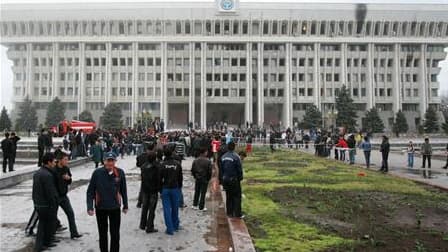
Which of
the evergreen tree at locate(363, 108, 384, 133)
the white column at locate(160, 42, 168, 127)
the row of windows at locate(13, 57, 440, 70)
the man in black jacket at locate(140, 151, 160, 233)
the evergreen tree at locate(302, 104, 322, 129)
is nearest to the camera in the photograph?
the man in black jacket at locate(140, 151, 160, 233)

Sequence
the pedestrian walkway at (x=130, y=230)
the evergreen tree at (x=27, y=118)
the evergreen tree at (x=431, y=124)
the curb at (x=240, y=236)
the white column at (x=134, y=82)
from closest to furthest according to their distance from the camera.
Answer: the curb at (x=240, y=236) → the pedestrian walkway at (x=130, y=230) → the evergreen tree at (x=431, y=124) → the evergreen tree at (x=27, y=118) → the white column at (x=134, y=82)

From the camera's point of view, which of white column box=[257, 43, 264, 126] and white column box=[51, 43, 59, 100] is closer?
white column box=[257, 43, 264, 126]

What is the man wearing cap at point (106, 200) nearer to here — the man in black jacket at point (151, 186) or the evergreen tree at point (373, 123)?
the man in black jacket at point (151, 186)

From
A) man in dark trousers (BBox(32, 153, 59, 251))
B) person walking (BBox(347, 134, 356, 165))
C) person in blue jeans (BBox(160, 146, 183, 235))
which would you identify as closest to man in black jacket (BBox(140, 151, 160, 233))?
person in blue jeans (BBox(160, 146, 183, 235))

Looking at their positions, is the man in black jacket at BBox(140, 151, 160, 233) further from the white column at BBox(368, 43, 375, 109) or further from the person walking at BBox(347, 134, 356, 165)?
the white column at BBox(368, 43, 375, 109)

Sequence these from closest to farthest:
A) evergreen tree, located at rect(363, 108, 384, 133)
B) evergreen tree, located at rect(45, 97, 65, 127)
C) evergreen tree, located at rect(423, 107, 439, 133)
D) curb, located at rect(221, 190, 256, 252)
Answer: curb, located at rect(221, 190, 256, 252) < evergreen tree, located at rect(363, 108, 384, 133) < evergreen tree, located at rect(423, 107, 439, 133) < evergreen tree, located at rect(45, 97, 65, 127)

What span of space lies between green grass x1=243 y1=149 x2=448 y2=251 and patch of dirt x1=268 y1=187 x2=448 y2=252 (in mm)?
17

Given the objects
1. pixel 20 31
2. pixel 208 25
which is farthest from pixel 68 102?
pixel 208 25

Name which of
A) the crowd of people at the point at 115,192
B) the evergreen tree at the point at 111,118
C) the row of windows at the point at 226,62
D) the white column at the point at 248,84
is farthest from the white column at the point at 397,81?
the crowd of people at the point at 115,192

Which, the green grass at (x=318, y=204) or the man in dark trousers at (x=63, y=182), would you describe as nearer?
the green grass at (x=318, y=204)

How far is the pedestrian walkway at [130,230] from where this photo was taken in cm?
802

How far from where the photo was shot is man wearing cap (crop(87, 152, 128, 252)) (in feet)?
21.9

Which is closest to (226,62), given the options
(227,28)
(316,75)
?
(227,28)

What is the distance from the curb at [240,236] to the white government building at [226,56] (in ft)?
250
